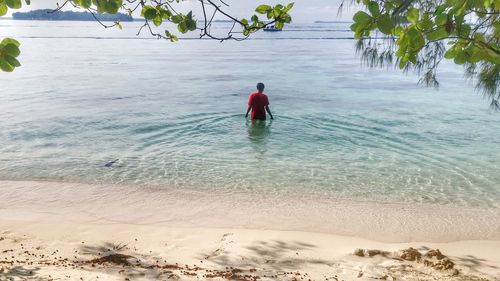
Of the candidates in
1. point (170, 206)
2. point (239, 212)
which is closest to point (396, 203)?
point (239, 212)

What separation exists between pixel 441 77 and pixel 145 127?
86.0 ft

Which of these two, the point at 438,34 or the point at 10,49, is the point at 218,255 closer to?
the point at 10,49

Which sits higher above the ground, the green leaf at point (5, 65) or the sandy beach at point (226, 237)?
the green leaf at point (5, 65)

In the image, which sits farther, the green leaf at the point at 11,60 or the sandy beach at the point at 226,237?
the sandy beach at the point at 226,237

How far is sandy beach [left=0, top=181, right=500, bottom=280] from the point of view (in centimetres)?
523

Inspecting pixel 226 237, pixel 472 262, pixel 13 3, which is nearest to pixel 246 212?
pixel 226 237

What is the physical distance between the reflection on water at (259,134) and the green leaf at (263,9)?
8096 millimetres

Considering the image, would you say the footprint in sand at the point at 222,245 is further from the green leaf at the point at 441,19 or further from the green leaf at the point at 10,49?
the green leaf at the point at 441,19

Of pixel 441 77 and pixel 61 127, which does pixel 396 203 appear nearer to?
pixel 61 127

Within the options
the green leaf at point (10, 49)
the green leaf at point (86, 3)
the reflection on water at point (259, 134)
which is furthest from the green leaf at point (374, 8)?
the reflection on water at point (259, 134)

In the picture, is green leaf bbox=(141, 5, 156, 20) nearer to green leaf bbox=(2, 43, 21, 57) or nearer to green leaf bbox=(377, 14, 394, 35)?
green leaf bbox=(2, 43, 21, 57)

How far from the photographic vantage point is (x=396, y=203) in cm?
859

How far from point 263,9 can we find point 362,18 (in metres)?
1.67

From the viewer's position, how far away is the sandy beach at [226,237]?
5234mm
